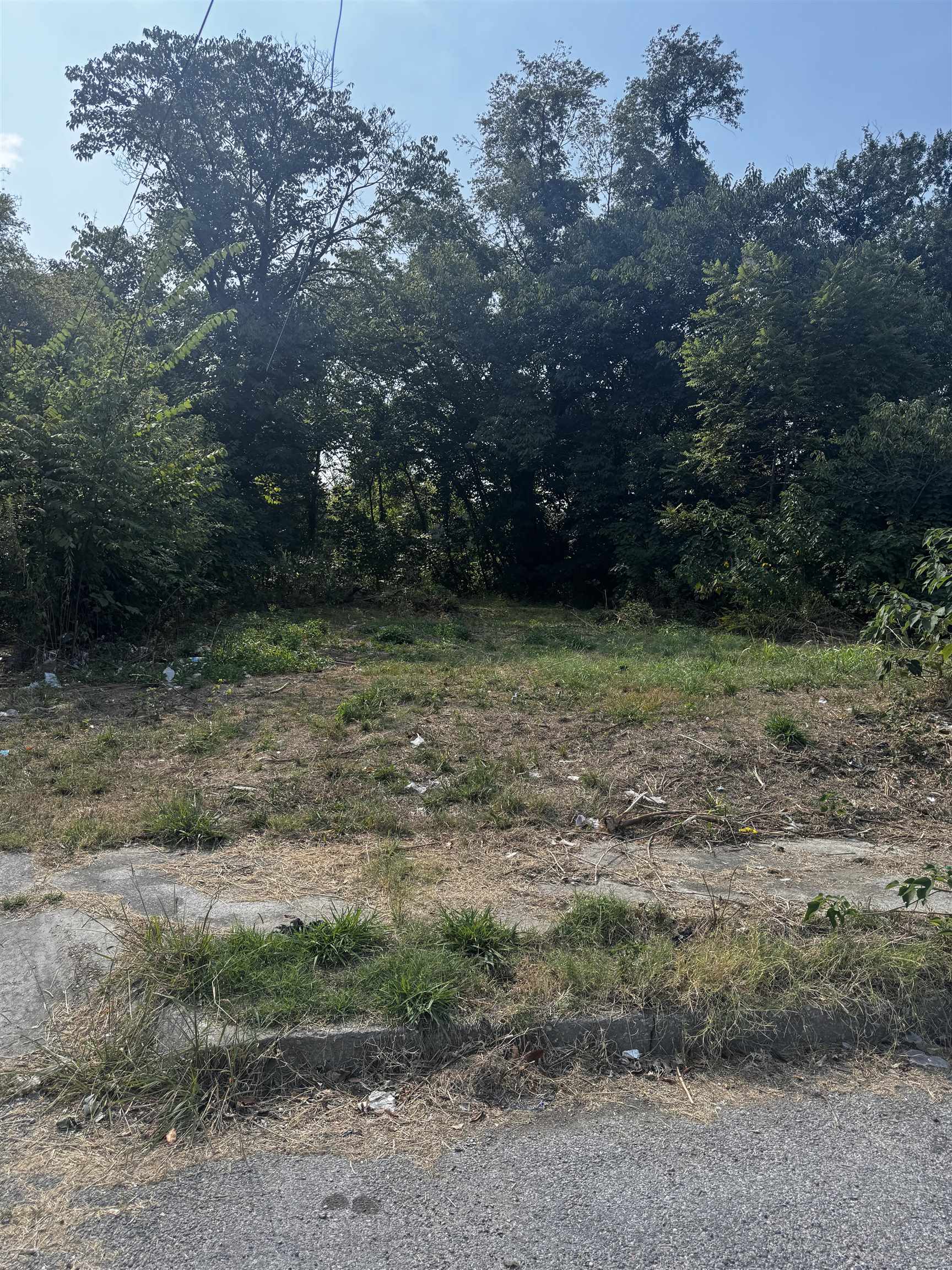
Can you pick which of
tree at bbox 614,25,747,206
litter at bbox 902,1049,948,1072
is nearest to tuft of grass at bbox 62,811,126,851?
litter at bbox 902,1049,948,1072

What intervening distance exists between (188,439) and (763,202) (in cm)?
1375

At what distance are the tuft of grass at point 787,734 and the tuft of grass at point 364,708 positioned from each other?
9.25 feet

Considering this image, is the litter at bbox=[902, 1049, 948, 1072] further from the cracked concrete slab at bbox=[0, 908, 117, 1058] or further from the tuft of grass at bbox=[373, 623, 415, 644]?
the tuft of grass at bbox=[373, 623, 415, 644]

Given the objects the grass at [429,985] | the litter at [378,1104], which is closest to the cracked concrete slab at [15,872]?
the grass at [429,985]

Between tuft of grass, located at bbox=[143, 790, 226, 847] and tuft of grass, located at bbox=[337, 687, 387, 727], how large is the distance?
74.4 inches

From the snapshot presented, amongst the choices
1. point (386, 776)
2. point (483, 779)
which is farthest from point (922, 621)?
point (386, 776)

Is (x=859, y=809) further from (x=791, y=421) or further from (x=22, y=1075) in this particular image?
(x=791, y=421)

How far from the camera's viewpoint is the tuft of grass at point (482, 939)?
3.00 metres

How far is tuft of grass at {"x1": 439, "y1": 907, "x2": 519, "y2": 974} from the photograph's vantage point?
3.00 m

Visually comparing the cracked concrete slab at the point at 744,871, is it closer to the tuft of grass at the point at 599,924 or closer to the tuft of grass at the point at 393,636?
the tuft of grass at the point at 599,924

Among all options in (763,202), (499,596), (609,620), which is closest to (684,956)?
(609,620)

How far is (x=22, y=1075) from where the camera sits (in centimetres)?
250

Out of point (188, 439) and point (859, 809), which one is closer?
point (859, 809)

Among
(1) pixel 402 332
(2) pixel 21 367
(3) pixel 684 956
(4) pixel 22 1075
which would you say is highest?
(1) pixel 402 332
